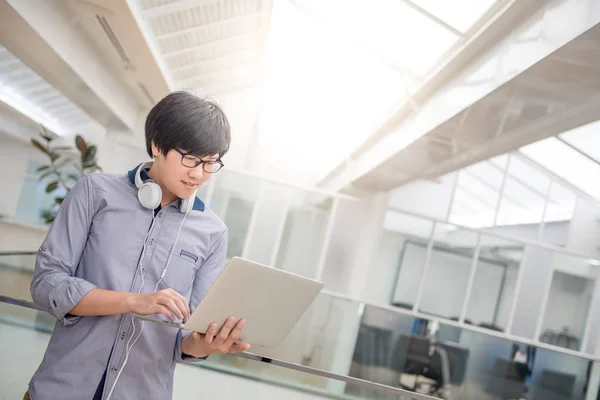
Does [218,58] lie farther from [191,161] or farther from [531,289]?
[191,161]

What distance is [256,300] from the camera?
139cm

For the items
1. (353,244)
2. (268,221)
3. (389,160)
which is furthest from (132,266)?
(353,244)


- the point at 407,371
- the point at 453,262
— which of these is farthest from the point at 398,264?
the point at 407,371

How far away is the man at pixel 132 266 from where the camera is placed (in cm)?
126

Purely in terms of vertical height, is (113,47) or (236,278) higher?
(113,47)

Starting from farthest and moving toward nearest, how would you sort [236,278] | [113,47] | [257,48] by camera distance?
[257,48], [113,47], [236,278]

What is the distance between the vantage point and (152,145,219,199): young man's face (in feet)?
4.55

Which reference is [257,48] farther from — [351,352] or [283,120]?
[351,352]

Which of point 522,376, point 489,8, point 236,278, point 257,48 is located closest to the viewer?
point 236,278

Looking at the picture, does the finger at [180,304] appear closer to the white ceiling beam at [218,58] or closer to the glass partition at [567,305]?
the white ceiling beam at [218,58]

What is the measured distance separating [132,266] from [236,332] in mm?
285

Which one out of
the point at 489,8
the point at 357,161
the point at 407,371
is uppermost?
the point at 489,8

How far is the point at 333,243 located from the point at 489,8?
4.44 meters

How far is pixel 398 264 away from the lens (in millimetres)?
8352
